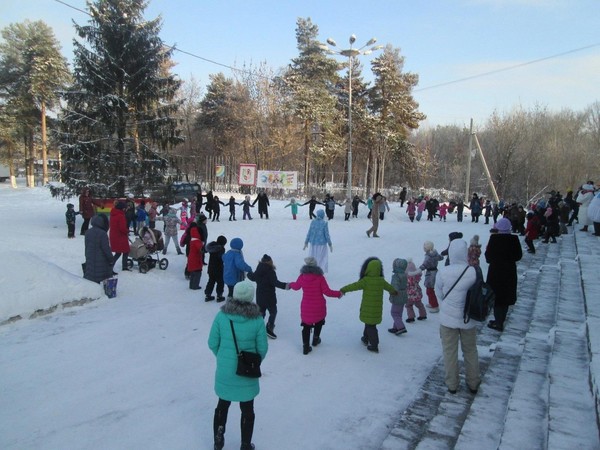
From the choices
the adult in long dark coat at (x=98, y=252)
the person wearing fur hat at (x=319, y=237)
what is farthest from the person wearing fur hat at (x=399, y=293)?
the adult in long dark coat at (x=98, y=252)

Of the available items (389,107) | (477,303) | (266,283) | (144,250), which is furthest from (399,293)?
(389,107)

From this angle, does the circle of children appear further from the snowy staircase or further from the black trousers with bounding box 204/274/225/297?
the snowy staircase

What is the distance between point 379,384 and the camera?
17.4 feet

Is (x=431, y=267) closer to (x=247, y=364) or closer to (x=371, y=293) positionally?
(x=371, y=293)

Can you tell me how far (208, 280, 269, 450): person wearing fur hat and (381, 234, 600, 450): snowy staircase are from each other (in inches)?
55.6

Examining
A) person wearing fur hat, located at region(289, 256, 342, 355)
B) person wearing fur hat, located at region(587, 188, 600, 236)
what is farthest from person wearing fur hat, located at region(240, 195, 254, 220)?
person wearing fur hat, located at region(289, 256, 342, 355)

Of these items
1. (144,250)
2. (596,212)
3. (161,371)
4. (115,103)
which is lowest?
(161,371)

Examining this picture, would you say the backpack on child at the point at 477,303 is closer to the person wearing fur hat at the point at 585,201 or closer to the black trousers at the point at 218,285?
A: the black trousers at the point at 218,285

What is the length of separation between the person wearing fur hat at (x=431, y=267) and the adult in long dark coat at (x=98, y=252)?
659 centimetres

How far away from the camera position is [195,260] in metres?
9.62

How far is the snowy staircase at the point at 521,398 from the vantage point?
12.6 feet

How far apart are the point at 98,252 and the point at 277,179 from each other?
78.0 ft

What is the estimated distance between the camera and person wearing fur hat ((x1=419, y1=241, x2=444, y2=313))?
8.24 metres

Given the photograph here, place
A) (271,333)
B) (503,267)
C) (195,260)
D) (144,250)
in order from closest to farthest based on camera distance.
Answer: (503,267) → (271,333) → (195,260) → (144,250)
